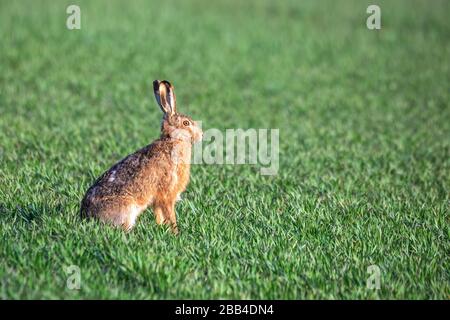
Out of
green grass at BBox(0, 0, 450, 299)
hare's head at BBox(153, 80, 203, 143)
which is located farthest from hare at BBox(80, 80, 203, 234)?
green grass at BBox(0, 0, 450, 299)

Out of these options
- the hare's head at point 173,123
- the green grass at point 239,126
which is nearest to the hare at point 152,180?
the hare's head at point 173,123

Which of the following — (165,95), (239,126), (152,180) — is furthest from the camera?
(239,126)

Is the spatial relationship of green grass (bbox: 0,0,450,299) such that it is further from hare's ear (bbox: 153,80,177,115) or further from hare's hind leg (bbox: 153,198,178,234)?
hare's ear (bbox: 153,80,177,115)

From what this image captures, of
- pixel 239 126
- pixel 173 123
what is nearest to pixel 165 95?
pixel 173 123

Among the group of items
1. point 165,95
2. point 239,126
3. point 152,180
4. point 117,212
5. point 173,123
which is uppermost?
point 239,126

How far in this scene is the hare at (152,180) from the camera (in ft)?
19.1

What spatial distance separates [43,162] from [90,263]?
3305mm

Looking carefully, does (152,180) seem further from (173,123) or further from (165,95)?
(165,95)

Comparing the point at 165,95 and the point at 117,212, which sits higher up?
the point at 165,95

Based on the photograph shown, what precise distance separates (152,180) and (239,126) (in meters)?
5.65

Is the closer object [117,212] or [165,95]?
[117,212]

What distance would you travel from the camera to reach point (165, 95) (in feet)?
21.3

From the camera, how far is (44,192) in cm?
711
